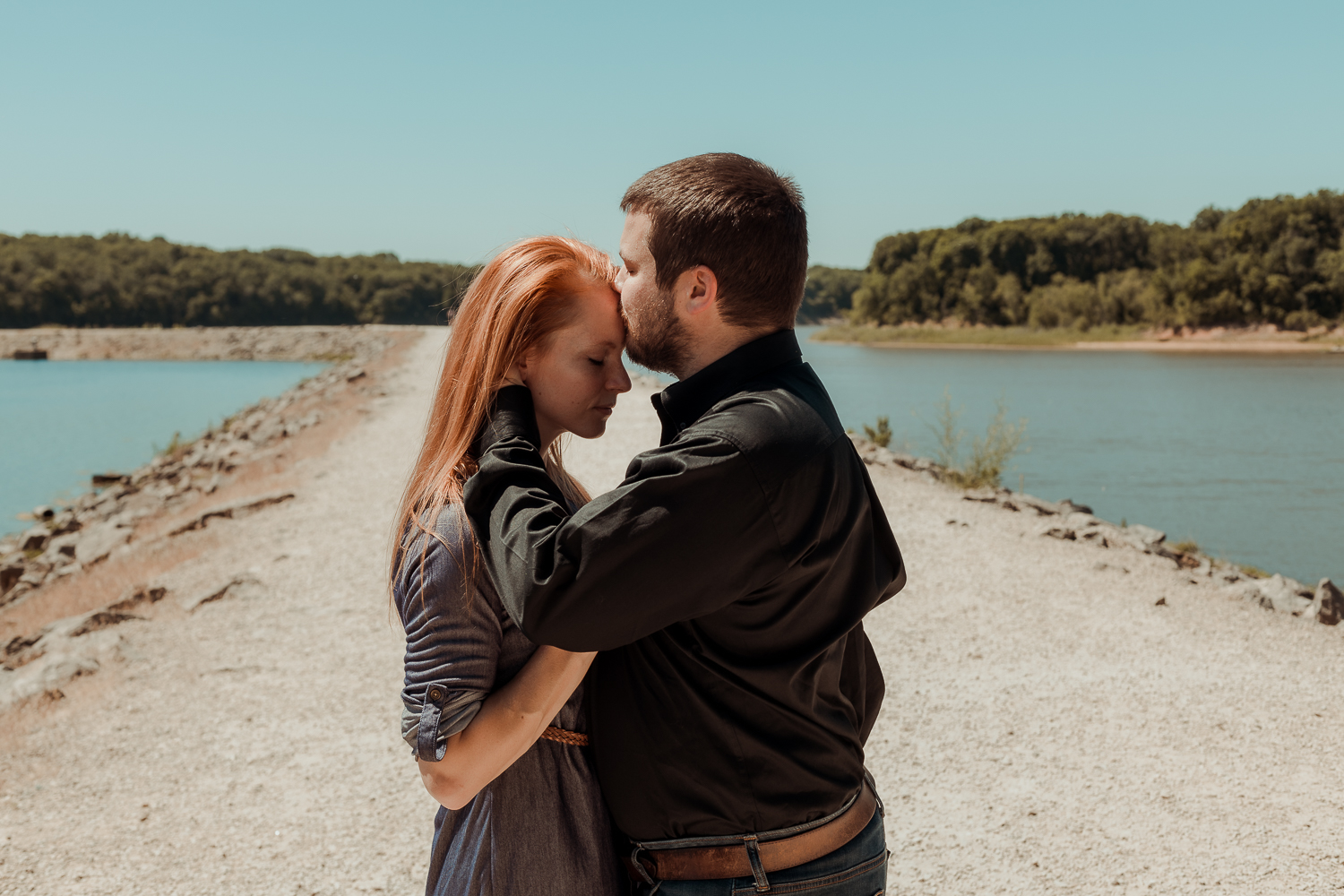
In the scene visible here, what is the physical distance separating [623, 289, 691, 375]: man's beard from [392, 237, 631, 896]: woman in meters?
0.16

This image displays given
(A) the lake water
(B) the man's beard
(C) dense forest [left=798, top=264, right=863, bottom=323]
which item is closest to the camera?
(B) the man's beard

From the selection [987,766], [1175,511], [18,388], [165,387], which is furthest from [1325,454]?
[18,388]

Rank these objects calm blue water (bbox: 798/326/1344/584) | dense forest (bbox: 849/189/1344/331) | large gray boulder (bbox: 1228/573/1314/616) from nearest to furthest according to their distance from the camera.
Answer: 1. large gray boulder (bbox: 1228/573/1314/616)
2. calm blue water (bbox: 798/326/1344/584)
3. dense forest (bbox: 849/189/1344/331)

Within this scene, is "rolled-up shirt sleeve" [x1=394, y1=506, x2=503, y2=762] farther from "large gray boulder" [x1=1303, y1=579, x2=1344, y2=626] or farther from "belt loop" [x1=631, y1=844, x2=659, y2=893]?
"large gray boulder" [x1=1303, y1=579, x2=1344, y2=626]

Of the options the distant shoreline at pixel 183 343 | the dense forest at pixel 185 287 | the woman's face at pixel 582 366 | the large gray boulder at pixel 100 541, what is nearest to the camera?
the woman's face at pixel 582 366

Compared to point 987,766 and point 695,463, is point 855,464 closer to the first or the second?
point 695,463

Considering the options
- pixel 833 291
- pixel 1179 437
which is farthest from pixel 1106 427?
pixel 833 291

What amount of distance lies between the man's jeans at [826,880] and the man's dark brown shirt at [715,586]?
9 cm

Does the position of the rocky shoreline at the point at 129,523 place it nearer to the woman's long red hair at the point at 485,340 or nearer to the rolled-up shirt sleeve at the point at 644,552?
the woman's long red hair at the point at 485,340

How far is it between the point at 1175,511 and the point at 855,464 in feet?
52.4

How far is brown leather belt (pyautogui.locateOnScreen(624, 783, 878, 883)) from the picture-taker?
1704 millimetres

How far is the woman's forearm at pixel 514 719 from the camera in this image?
1650mm

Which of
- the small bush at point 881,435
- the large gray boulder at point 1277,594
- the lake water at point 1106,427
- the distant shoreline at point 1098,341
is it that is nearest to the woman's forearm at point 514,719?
the large gray boulder at point 1277,594

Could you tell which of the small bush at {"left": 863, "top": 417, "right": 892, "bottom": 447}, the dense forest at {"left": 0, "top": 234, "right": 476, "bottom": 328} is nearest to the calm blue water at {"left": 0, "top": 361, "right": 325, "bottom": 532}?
the small bush at {"left": 863, "top": 417, "right": 892, "bottom": 447}
